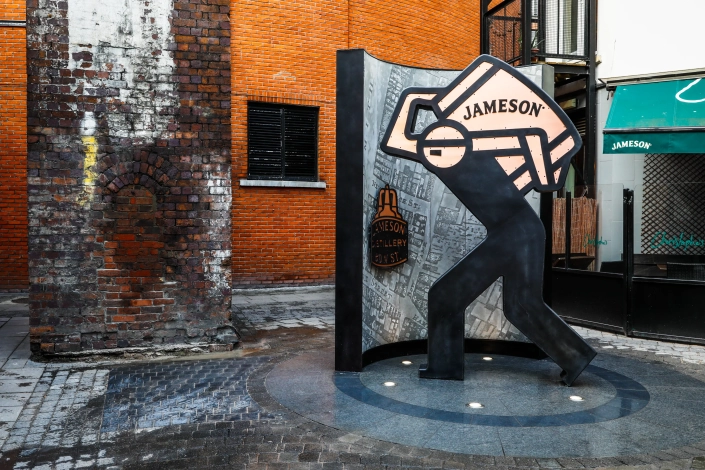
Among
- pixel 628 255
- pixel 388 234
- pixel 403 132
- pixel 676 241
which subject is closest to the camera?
pixel 403 132

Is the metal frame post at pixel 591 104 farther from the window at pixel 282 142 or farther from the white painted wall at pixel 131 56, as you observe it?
the white painted wall at pixel 131 56

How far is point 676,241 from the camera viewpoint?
8.66 meters

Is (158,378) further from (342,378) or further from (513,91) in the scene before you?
(513,91)

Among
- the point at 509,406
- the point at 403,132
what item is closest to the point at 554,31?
the point at 403,132

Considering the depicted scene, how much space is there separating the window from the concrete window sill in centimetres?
23

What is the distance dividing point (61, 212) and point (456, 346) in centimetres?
434

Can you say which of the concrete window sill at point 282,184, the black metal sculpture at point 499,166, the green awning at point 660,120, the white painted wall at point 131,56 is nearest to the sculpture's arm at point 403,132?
the black metal sculpture at point 499,166

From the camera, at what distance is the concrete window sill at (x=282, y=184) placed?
38.1 ft

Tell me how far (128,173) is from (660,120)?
7.95 meters

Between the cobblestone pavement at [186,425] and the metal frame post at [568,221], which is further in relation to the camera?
the metal frame post at [568,221]

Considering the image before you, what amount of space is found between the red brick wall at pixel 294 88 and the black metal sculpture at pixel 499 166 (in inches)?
261

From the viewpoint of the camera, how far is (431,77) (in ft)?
22.5

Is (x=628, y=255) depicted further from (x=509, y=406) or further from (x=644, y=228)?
(x=509, y=406)

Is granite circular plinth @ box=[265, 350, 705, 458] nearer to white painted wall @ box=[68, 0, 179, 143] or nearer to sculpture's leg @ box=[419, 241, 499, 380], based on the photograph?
sculpture's leg @ box=[419, 241, 499, 380]
